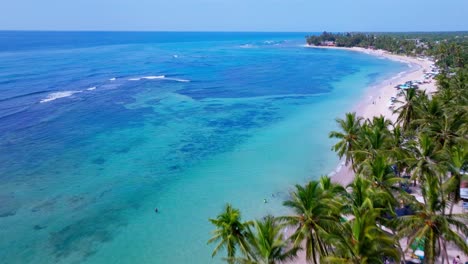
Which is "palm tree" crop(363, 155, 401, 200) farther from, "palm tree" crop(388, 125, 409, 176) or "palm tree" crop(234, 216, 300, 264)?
"palm tree" crop(234, 216, 300, 264)

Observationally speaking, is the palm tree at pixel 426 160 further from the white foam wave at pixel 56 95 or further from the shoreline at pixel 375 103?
the white foam wave at pixel 56 95

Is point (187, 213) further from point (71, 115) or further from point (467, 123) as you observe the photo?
point (71, 115)

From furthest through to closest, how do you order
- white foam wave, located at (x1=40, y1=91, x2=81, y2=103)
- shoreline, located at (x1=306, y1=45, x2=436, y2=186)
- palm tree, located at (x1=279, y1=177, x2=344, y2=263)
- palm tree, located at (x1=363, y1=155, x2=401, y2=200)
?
white foam wave, located at (x1=40, y1=91, x2=81, y2=103) < shoreline, located at (x1=306, y1=45, x2=436, y2=186) < palm tree, located at (x1=363, y1=155, x2=401, y2=200) < palm tree, located at (x1=279, y1=177, x2=344, y2=263)

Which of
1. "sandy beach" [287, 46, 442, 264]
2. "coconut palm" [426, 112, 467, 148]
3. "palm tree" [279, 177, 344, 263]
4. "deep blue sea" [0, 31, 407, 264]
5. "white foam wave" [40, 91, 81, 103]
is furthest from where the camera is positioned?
"white foam wave" [40, 91, 81, 103]

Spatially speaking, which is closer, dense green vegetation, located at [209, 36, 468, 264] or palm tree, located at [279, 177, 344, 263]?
dense green vegetation, located at [209, 36, 468, 264]

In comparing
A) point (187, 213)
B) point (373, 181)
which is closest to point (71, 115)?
point (187, 213)

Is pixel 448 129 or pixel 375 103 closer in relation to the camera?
pixel 448 129

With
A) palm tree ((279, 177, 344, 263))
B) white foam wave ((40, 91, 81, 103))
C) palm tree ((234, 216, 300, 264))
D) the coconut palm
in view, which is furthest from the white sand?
white foam wave ((40, 91, 81, 103))

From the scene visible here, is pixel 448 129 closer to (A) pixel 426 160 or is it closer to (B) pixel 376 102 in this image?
(A) pixel 426 160

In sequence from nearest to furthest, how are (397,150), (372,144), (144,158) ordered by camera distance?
(397,150)
(372,144)
(144,158)

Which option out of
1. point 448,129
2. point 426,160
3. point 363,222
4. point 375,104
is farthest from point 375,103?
point 363,222
